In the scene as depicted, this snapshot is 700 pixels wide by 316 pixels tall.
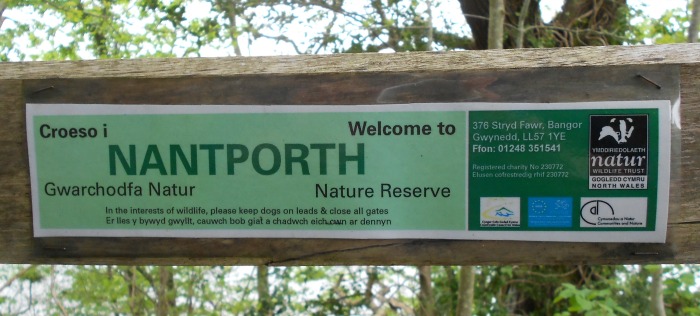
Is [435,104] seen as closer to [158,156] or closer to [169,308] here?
[158,156]

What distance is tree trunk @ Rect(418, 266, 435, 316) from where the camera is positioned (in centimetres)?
379

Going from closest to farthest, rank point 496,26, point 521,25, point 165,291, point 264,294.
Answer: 1. point 496,26
2. point 521,25
3. point 264,294
4. point 165,291

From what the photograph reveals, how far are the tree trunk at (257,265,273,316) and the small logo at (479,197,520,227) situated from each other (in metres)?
2.68

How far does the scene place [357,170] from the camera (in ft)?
4.10

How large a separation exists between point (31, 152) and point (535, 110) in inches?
45.5

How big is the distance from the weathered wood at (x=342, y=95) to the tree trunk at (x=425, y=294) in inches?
103

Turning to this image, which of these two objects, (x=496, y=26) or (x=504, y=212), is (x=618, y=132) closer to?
(x=504, y=212)

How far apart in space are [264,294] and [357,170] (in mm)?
2719

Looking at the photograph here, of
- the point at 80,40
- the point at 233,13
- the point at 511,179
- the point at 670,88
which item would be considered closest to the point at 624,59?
the point at 670,88

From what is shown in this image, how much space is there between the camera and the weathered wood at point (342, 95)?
1236 mm

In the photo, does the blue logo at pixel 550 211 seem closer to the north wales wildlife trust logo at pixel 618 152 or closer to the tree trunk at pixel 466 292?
the north wales wildlife trust logo at pixel 618 152

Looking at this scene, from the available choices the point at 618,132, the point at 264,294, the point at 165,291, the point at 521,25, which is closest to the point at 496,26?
the point at 521,25

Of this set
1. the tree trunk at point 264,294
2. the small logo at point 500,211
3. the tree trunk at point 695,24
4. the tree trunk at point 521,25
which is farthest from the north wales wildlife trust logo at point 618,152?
the tree trunk at point 264,294

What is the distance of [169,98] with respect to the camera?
1.30 meters
